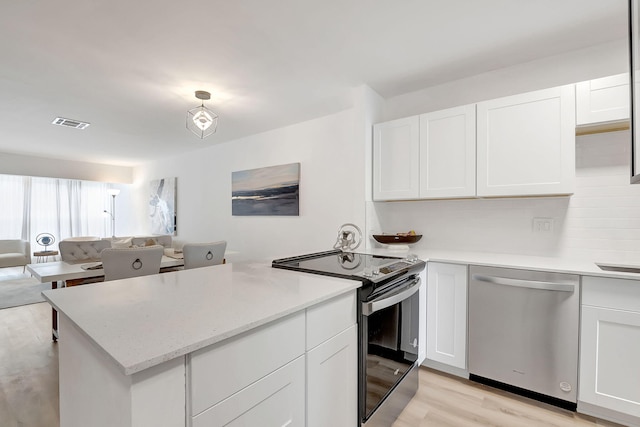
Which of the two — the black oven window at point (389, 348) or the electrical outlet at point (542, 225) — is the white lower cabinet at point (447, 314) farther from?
the electrical outlet at point (542, 225)

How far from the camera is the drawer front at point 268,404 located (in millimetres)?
795

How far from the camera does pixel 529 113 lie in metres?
2.02

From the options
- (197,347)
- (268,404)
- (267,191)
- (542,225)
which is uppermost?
(267,191)

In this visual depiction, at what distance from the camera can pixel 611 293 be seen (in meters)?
1.59

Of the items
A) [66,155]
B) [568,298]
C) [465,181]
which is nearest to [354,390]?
[568,298]

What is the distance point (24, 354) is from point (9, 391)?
72cm

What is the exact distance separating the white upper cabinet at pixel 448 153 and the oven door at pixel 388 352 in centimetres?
90

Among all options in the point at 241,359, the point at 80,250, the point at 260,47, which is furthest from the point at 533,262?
the point at 80,250

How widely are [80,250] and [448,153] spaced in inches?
149

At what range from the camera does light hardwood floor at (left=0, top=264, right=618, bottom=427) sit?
5.47 ft

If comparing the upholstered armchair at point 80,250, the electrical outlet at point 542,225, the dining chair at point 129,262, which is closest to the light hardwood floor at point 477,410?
the electrical outlet at point 542,225

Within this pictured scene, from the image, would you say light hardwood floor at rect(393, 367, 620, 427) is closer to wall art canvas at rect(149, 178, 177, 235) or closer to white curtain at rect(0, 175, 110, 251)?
wall art canvas at rect(149, 178, 177, 235)

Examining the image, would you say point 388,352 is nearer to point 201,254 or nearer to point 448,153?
point 448,153

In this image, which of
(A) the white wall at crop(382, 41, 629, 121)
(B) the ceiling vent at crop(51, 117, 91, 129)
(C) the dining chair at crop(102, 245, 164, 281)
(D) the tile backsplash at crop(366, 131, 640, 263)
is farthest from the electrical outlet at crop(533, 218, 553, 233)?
(B) the ceiling vent at crop(51, 117, 91, 129)
